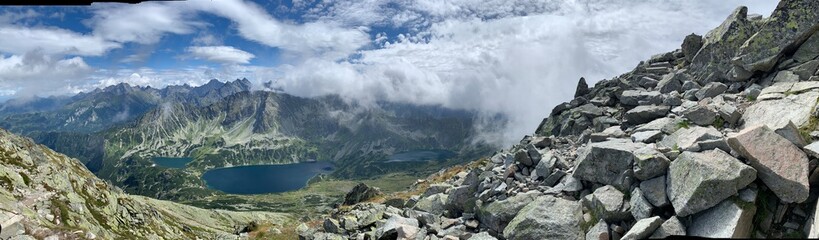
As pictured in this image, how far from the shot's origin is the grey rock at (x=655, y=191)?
15.4 meters

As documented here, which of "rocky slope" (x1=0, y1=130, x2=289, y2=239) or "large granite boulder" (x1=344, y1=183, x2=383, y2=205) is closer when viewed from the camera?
"rocky slope" (x1=0, y1=130, x2=289, y2=239)

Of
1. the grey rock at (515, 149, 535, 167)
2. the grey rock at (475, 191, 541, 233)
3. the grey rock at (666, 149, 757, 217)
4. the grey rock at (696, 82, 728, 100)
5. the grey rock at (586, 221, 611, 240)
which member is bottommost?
the grey rock at (475, 191, 541, 233)

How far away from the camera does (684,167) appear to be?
50.3 ft

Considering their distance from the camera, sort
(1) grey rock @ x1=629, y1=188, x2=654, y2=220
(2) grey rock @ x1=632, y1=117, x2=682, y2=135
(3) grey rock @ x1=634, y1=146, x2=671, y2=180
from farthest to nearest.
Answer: (2) grey rock @ x1=632, y1=117, x2=682, y2=135 < (3) grey rock @ x1=634, y1=146, x2=671, y2=180 < (1) grey rock @ x1=629, y1=188, x2=654, y2=220

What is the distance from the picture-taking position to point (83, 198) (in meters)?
96.4

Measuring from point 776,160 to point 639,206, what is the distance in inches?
182

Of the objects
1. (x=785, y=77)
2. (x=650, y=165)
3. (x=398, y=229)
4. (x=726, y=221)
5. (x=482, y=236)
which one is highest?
(x=785, y=77)

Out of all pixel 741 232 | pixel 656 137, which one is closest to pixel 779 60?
pixel 656 137

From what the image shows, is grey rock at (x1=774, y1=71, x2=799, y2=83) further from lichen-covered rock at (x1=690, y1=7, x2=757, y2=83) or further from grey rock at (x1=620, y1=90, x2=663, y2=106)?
grey rock at (x1=620, y1=90, x2=663, y2=106)

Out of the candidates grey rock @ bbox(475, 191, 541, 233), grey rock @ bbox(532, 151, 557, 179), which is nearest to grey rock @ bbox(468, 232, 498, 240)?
grey rock @ bbox(475, 191, 541, 233)

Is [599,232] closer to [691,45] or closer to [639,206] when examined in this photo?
[639,206]

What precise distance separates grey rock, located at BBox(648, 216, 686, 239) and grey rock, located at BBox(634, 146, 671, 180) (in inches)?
98.2

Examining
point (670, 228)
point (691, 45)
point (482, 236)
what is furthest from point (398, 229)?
point (691, 45)

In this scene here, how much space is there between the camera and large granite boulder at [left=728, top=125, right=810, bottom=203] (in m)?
13.1
